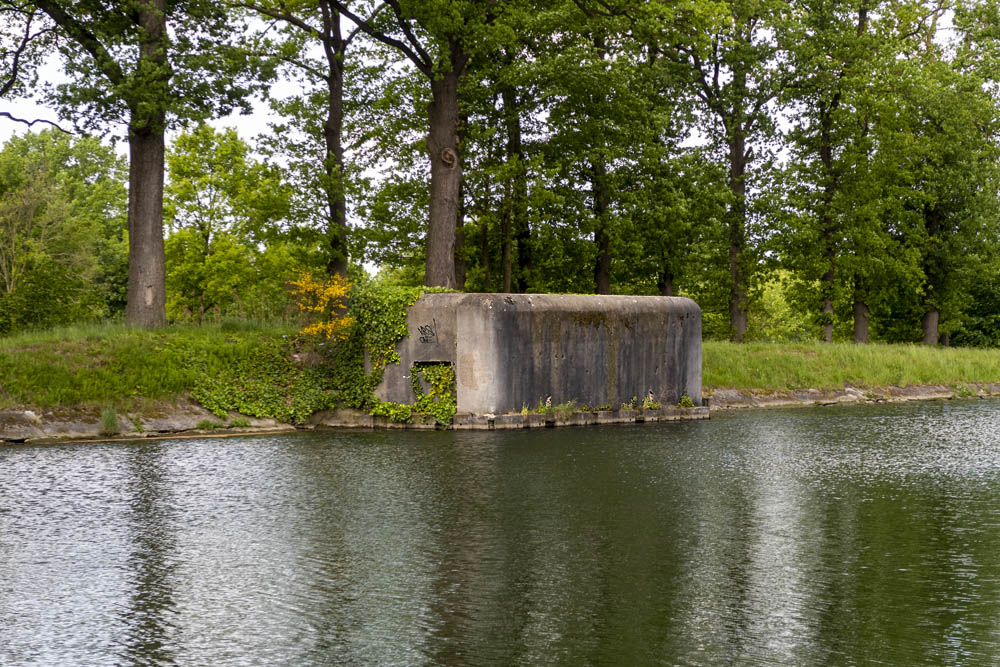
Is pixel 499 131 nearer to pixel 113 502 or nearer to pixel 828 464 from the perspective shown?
pixel 828 464

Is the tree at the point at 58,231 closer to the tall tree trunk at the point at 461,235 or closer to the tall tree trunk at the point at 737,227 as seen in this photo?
the tall tree trunk at the point at 461,235

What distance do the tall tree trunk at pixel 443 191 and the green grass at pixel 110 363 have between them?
16.1ft

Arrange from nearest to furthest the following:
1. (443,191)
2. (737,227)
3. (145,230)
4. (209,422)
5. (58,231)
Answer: (209,422), (145,230), (443,191), (737,227), (58,231)

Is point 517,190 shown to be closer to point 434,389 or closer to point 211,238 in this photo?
point 434,389

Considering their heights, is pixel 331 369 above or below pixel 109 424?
above

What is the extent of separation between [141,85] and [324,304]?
6.38 metres

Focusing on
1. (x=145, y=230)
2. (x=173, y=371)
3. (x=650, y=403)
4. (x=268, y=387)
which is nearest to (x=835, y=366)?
(x=650, y=403)

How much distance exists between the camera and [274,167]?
30.5m

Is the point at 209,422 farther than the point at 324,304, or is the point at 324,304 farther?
the point at 324,304

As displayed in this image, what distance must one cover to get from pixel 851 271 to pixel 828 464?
940 inches

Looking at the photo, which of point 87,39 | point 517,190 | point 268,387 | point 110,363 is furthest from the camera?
point 517,190

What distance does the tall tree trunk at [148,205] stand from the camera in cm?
2248

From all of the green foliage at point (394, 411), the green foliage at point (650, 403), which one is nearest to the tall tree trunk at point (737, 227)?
the green foliage at point (650, 403)

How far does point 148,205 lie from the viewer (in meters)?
22.7
